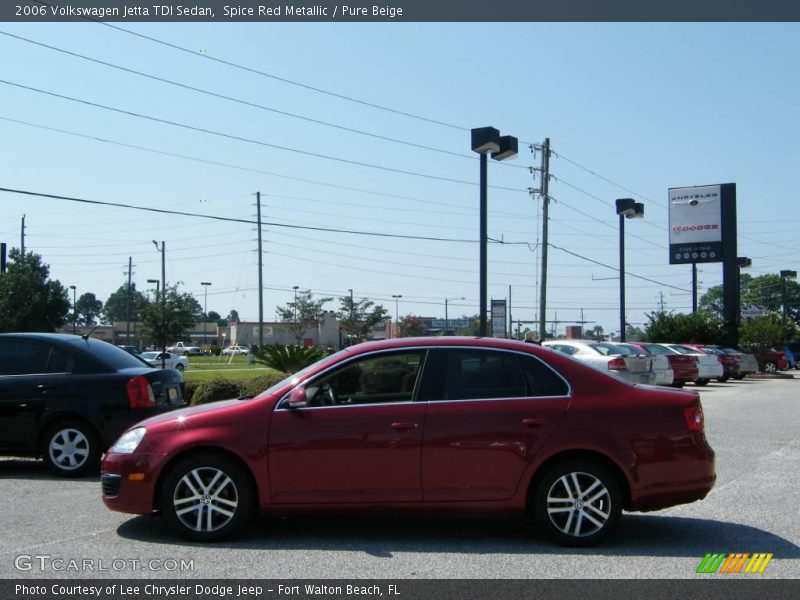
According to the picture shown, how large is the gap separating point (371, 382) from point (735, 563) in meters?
2.90

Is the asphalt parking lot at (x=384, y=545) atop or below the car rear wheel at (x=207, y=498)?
below

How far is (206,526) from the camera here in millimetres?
5980

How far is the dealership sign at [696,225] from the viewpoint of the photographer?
45906 mm

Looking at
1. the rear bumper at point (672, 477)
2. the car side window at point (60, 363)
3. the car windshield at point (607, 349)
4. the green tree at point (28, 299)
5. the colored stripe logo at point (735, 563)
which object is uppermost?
the green tree at point (28, 299)

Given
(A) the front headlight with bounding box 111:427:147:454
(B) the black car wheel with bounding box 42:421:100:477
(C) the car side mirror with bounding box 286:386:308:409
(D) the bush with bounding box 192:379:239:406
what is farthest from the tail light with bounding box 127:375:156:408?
(D) the bush with bounding box 192:379:239:406

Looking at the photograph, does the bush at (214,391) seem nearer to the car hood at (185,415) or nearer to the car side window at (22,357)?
the car side window at (22,357)

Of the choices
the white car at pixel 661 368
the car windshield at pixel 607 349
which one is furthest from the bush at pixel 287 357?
the white car at pixel 661 368

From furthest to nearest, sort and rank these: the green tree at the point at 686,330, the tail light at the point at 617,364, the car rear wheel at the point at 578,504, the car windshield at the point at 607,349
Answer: the green tree at the point at 686,330 → the car windshield at the point at 607,349 → the tail light at the point at 617,364 → the car rear wheel at the point at 578,504

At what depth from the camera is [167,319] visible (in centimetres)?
5253

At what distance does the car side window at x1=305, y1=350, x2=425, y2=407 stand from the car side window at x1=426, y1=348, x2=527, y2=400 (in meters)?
0.20

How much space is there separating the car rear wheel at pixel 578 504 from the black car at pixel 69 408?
5.06 m

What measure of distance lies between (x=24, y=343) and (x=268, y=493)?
4.98 m

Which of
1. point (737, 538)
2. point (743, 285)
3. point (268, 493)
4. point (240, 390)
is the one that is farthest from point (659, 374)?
point (743, 285)

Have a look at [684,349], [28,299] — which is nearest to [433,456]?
[684,349]
